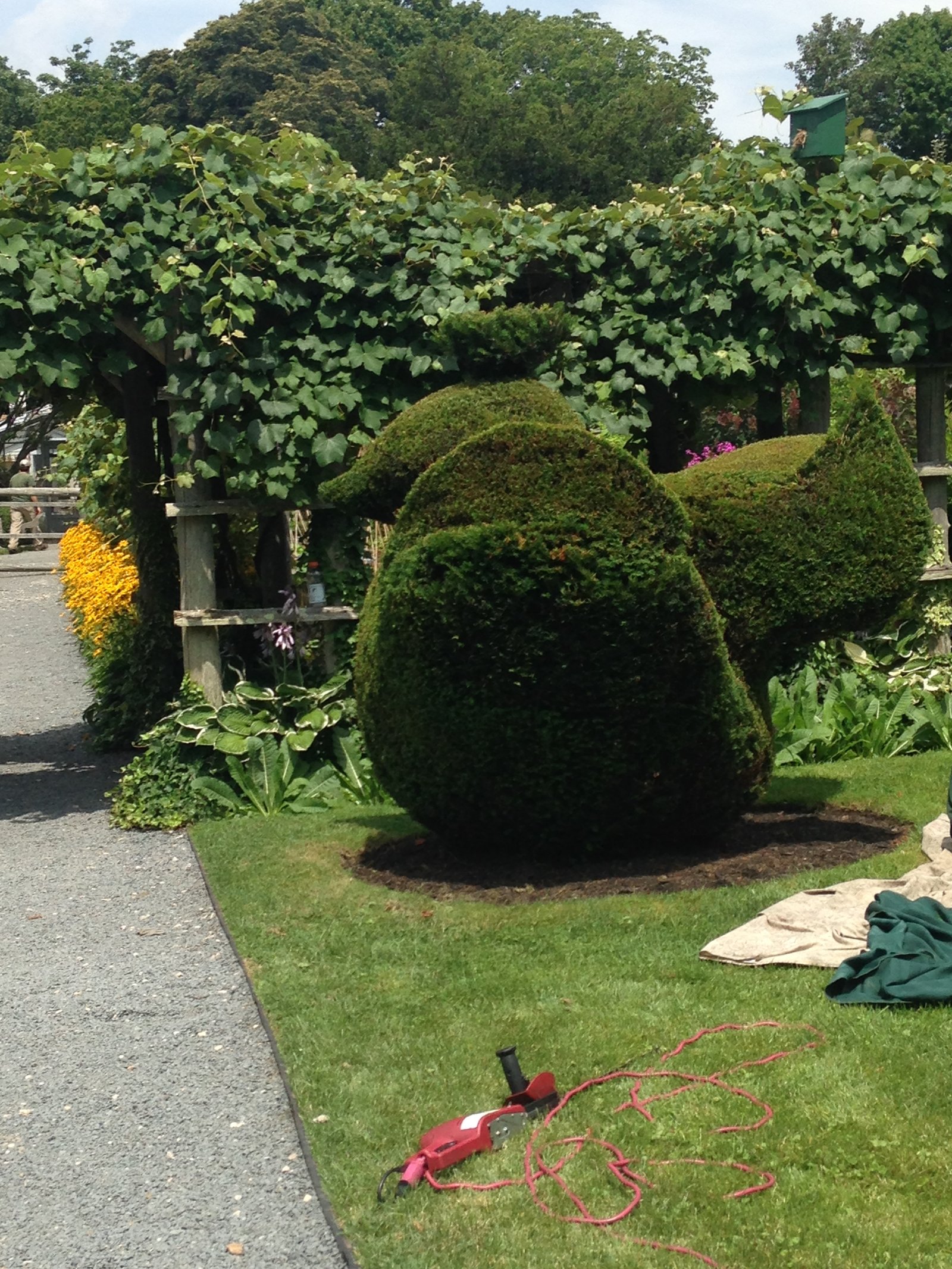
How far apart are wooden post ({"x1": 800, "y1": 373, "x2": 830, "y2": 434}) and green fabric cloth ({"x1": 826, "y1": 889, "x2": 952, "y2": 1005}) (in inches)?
185

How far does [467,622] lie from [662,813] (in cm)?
121

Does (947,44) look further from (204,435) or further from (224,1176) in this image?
(224,1176)

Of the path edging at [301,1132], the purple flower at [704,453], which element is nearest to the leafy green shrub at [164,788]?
the path edging at [301,1132]

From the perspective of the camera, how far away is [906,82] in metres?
54.9

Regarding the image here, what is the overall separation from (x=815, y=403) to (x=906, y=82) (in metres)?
52.1

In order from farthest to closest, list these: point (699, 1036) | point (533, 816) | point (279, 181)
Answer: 1. point (279, 181)
2. point (533, 816)
3. point (699, 1036)

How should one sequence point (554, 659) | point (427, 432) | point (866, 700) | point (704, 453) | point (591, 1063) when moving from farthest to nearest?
point (704, 453) → point (866, 700) → point (427, 432) → point (554, 659) → point (591, 1063)

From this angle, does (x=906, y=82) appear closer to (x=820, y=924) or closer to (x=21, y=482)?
(x=21, y=482)

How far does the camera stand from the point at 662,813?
5934 millimetres

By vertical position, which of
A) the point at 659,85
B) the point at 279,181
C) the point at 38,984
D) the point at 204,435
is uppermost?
the point at 659,85

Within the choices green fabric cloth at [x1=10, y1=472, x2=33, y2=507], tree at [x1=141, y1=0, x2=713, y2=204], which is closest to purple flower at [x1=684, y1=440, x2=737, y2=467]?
green fabric cloth at [x1=10, y1=472, x2=33, y2=507]

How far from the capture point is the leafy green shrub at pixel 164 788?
791cm

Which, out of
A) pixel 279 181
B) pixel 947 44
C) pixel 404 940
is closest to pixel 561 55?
pixel 947 44

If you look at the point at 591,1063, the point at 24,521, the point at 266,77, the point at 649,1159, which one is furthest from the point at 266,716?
the point at 266,77
